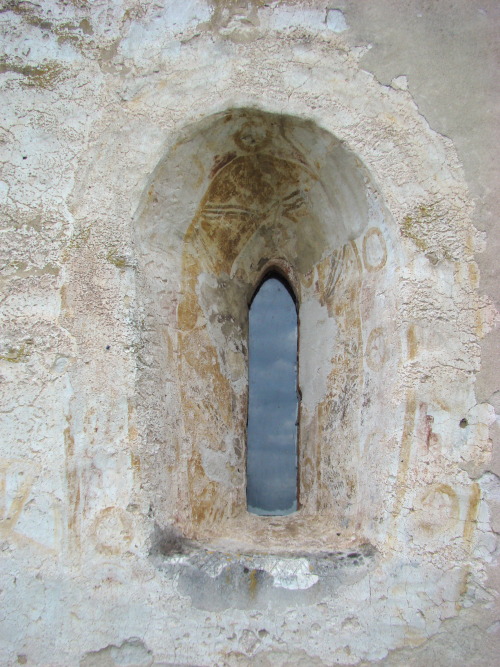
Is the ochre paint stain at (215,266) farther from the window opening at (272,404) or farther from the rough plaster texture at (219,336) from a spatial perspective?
the window opening at (272,404)

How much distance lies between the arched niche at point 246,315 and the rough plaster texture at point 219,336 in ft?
0.05

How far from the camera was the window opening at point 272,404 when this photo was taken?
303cm

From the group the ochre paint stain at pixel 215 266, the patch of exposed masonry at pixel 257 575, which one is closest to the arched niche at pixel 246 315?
the ochre paint stain at pixel 215 266

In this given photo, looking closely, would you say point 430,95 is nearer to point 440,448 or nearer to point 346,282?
point 346,282

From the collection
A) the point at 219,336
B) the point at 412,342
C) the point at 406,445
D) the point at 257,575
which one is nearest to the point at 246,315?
the point at 219,336

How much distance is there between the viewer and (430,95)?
8.14 feet

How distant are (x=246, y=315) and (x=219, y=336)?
0.30 meters

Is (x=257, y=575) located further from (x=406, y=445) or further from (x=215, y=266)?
(x=215, y=266)

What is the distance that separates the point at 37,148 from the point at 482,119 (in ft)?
5.93

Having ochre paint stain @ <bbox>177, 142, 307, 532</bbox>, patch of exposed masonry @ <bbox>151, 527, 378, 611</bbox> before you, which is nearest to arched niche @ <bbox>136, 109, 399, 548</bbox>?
ochre paint stain @ <bbox>177, 142, 307, 532</bbox>

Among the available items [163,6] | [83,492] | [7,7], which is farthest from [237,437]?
[7,7]

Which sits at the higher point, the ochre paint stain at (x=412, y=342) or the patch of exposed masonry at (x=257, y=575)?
the ochre paint stain at (x=412, y=342)

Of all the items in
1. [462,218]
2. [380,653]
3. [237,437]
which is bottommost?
[380,653]

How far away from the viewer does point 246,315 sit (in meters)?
3.18
